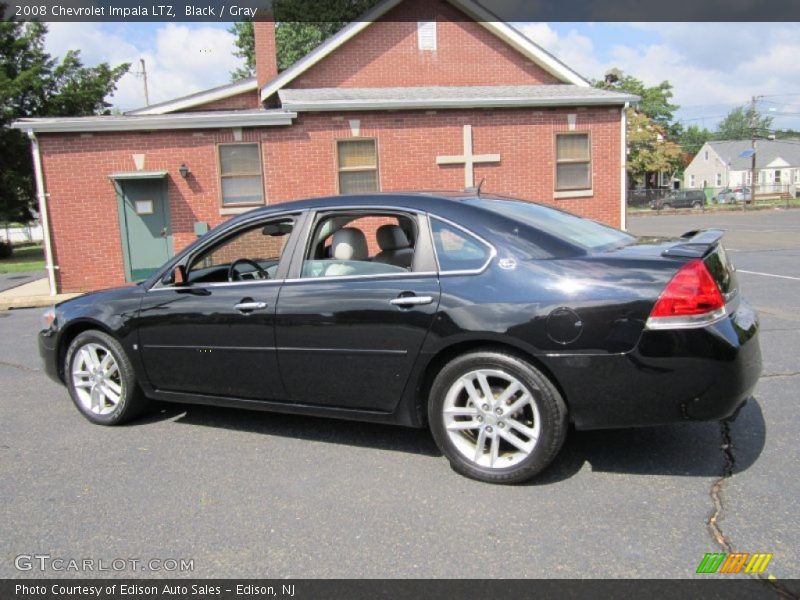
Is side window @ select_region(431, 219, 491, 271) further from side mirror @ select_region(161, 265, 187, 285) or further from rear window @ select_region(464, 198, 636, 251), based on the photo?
side mirror @ select_region(161, 265, 187, 285)

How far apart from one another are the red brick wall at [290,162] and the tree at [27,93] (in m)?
16.7

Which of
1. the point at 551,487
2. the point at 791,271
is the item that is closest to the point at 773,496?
the point at 551,487

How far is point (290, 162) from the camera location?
43.4 feet

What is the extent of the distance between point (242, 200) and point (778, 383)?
35.2ft

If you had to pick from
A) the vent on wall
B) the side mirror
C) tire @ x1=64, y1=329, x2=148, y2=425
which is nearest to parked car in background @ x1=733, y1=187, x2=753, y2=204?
the vent on wall

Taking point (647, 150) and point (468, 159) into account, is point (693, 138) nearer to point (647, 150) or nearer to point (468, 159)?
point (647, 150)

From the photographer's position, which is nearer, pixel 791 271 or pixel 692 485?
pixel 692 485

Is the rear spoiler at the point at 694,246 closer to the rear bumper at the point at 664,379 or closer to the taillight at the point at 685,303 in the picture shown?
the taillight at the point at 685,303

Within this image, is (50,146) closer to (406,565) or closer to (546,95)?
(546,95)

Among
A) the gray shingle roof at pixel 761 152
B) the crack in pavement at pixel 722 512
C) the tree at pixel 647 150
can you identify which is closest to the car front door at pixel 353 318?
the crack in pavement at pixel 722 512

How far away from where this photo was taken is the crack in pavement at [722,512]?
2.46 metres

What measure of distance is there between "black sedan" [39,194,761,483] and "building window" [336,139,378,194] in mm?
9128

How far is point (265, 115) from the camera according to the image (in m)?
12.8

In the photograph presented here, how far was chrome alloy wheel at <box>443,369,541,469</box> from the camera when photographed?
11.0 feet
